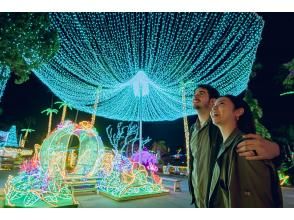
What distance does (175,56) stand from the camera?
6.25 m

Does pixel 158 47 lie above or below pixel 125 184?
above

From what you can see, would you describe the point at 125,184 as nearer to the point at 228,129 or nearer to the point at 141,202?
the point at 141,202

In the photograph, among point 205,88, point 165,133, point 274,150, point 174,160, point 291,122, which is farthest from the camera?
point 165,133

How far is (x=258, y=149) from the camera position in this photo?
1446 millimetres

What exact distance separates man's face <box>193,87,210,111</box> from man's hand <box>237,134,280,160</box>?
3.47ft

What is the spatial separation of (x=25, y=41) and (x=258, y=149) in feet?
17.7

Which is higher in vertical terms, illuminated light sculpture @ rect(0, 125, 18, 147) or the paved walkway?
illuminated light sculpture @ rect(0, 125, 18, 147)

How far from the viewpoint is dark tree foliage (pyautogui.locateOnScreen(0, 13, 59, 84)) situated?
16.2ft

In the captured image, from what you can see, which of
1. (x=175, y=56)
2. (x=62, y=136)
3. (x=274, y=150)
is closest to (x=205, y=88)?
(x=274, y=150)

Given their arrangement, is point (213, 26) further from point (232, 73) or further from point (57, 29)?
point (57, 29)

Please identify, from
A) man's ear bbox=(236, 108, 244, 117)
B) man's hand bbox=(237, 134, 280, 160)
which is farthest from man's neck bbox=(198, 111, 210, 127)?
man's hand bbox=(237, 134, 280, 160)

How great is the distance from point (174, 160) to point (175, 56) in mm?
18424

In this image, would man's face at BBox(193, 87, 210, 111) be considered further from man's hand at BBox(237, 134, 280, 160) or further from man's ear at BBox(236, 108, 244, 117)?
man's hand at BBox(237, 134, 280, 160)

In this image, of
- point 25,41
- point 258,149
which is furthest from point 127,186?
point 258,149
